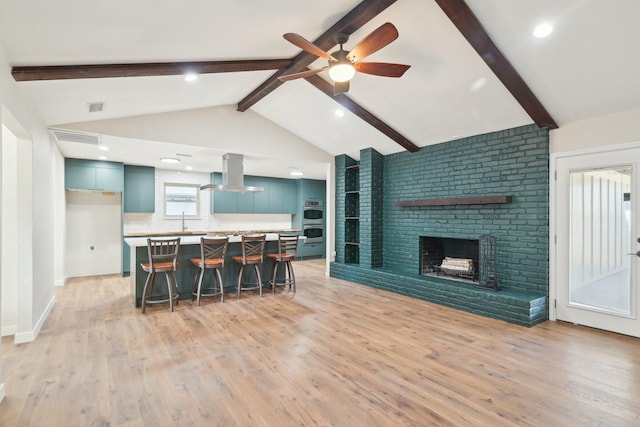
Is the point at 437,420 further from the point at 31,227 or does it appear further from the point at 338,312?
the point at 31,227

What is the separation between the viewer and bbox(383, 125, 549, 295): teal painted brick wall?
4.02 metres

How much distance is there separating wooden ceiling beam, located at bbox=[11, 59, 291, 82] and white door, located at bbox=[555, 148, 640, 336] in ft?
12.2

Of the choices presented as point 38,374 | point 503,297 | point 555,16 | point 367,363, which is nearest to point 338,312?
point 367,363

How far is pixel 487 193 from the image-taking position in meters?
4.53

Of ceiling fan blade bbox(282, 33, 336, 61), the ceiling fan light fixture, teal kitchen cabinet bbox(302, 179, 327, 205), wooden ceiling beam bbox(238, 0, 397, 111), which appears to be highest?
wooden ceiling beam bbox(238, 0, 397, 111)

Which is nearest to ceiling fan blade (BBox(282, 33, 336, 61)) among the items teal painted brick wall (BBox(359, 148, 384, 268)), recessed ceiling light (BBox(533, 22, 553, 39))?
recessed ceiling light (BBox(533, 22, 553, 39))

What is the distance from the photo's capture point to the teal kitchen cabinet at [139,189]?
21.5ft

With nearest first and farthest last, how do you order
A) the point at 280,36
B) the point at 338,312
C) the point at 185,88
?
the point at 280,36 → the point at 185,88 → the point at 338,312

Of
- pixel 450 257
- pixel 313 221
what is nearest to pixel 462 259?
pixel 450 257

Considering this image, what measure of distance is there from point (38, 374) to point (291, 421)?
214 centimetres

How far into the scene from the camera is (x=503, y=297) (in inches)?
152

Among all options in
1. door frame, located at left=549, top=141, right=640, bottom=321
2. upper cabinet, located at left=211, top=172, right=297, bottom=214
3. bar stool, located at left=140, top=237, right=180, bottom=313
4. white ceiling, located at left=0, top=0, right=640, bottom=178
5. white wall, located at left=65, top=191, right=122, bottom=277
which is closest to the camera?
white ceiling, located at left=0, top=0, right=640, bottom=178

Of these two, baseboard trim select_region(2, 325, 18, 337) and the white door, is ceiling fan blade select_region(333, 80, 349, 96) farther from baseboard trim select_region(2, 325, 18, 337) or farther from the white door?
baseboard trim select_region(2, 325, 18, 337)

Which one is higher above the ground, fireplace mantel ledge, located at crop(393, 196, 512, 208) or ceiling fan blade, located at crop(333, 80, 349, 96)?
ceiling fan blade, located at crop(333, 80, 349, 96)
